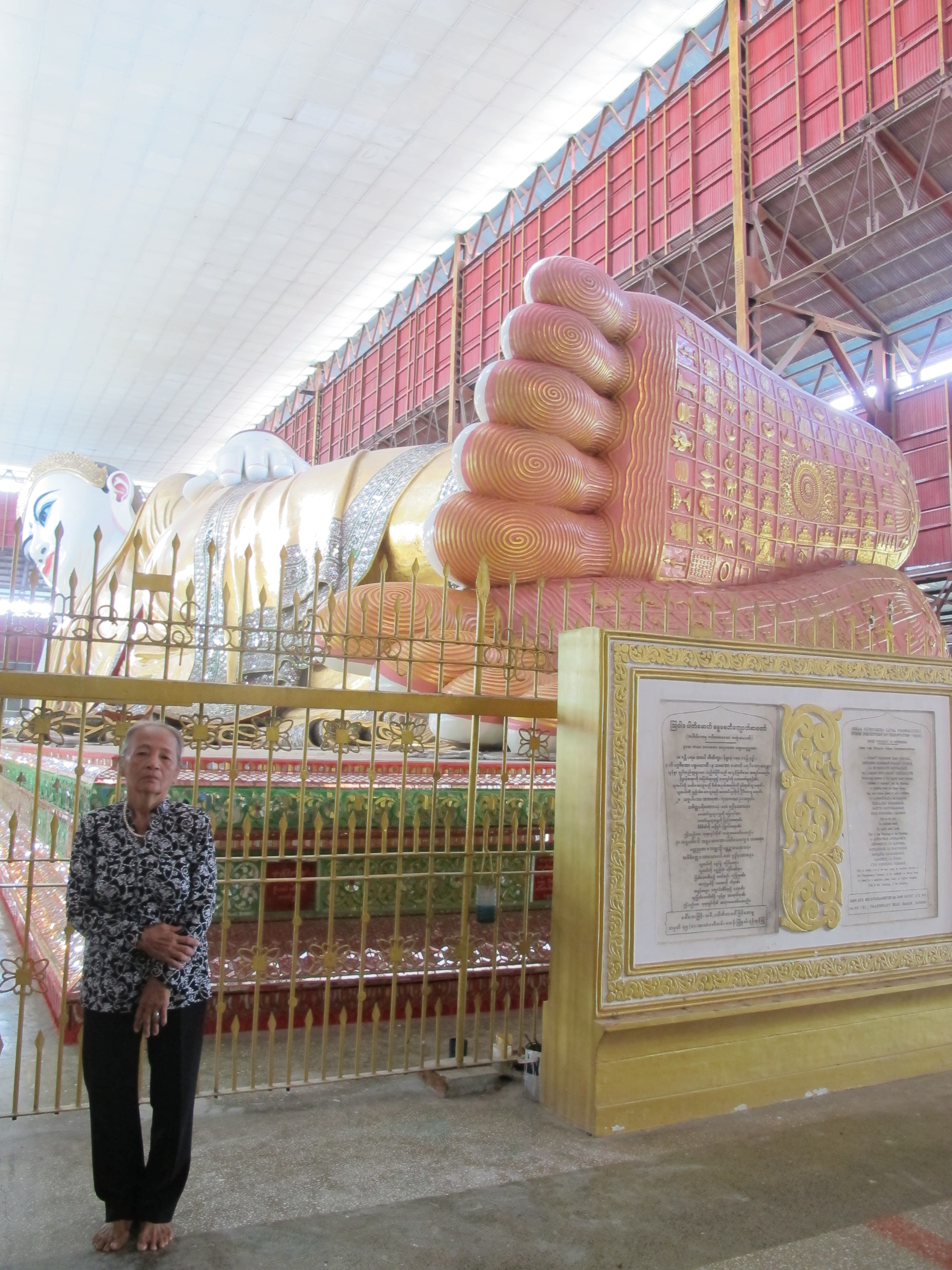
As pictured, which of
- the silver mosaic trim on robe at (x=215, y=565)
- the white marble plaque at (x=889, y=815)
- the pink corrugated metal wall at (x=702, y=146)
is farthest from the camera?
the pink corrugated metal wall at (x=702, y=146)

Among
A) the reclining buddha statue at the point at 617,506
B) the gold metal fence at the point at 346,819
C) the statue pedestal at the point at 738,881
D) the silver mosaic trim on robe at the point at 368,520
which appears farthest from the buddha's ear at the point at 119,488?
the statue pedestal at the point at 738,881

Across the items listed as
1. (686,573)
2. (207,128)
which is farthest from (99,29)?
(686,573)

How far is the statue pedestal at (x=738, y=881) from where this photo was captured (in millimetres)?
2420

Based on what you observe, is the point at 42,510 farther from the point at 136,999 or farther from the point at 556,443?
the point at 136,999

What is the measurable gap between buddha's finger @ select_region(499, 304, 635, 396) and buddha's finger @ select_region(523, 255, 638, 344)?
0.04m

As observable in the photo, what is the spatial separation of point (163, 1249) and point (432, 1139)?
0.68 meters

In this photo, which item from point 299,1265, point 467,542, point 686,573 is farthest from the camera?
point 686,573

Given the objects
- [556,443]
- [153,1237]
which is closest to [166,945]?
[153,1237]

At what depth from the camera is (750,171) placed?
8.45 metres

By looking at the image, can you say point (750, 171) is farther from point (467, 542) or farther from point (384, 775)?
point (384, 775)

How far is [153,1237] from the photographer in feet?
5.66

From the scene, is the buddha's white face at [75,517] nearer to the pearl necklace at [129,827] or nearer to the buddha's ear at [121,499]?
the buddha's ear at [121,499]

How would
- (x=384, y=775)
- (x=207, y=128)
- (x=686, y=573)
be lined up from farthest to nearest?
(x=207, y=128), (x=686, y=573), (x=384, y=775)

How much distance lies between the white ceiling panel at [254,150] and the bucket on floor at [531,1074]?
8.67 m
